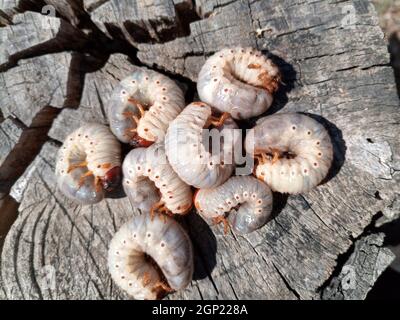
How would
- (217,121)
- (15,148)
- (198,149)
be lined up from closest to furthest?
(198,149), (217,121), (15,148)

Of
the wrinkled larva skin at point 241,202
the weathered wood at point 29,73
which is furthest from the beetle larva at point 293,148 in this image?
the weathered wood at point 29,73

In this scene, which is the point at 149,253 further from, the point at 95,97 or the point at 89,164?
the point at 95,97

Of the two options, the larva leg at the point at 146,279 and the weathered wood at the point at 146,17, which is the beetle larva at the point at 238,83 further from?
the larva leg at the point at 146,279

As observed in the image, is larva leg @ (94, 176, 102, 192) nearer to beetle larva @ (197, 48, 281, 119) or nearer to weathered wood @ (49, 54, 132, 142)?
weathered wood @ (49, 54, 132, 142)

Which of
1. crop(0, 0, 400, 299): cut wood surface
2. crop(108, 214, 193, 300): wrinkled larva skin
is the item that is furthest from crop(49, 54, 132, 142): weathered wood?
crop(108, 214, 193, 300): wrinkled larva skin

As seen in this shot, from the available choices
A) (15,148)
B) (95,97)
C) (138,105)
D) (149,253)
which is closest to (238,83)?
(138,105)

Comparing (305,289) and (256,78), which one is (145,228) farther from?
(256,78)

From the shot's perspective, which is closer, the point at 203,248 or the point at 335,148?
the point at 335,148

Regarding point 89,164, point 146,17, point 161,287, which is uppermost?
point 146,17

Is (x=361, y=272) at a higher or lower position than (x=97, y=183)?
lower
